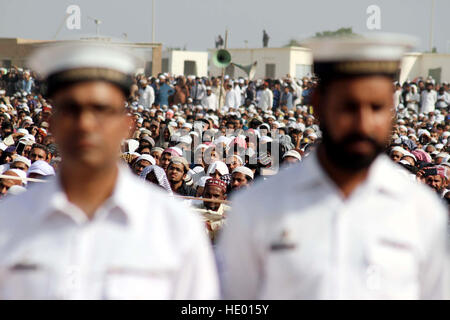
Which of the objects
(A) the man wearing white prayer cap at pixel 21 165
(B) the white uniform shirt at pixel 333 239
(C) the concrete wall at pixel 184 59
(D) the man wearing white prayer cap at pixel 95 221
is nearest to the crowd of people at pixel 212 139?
(A) the man wearing white prayer cap at pixel 21 165

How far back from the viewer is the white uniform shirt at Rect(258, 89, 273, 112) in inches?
1022

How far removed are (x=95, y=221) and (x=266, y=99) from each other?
2432 cm

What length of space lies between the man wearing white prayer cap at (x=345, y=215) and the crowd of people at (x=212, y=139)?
Result: 0.17m

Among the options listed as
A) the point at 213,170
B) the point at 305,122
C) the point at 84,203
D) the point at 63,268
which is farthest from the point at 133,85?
the point at 305,122

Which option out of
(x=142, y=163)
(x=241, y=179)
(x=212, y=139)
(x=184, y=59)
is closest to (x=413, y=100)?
(x=212, y=139)

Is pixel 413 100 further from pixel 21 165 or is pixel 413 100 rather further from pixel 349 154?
pixel 349 154

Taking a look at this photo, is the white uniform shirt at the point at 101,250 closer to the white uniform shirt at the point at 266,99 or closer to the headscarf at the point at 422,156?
the headscarf at the point at 422,156

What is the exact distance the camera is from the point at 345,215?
6.41ft

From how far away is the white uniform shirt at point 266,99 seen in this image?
85.1ft

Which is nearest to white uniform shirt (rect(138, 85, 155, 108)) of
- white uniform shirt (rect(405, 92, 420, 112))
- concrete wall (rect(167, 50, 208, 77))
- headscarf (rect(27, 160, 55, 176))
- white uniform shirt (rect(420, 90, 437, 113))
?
white uniform shirt (rect(405, 92, 420, 112))

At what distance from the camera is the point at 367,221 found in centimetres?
196

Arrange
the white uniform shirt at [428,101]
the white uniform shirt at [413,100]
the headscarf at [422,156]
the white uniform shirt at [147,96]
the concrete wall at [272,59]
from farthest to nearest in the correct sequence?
the concrete wall at [272,59] < the white uniform shirt at [428,101] < the white uniform shirt at [413,100] < the white uniform shirt at [147,96] < the headscarf at [422,156]

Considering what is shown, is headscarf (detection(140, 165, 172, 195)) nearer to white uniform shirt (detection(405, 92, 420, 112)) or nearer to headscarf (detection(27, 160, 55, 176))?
headscarf (detection(27, 160, 55, 176))
